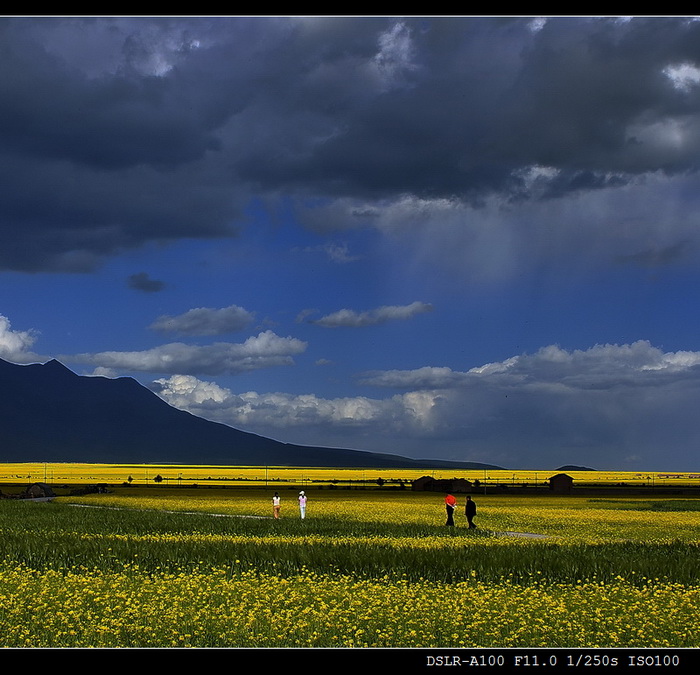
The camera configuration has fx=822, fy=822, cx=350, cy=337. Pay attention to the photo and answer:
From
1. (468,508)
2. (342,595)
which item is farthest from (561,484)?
(342,595)

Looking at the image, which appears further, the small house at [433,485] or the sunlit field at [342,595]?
the small house at [433,485]

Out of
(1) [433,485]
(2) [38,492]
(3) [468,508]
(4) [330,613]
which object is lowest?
(1) [433,485]

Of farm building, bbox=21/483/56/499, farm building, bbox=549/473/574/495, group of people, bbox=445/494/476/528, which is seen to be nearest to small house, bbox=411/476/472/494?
farm building, bbox=549/473/574/495

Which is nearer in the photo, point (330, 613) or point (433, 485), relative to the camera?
point (330, 613)

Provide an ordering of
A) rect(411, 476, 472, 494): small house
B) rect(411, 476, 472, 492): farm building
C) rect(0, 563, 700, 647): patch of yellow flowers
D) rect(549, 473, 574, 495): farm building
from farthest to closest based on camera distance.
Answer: rect(549, 473, 574, 495): farm building
rect(411, 476, 472, 492): farm building
rect(411, 476, 472, 494): small house
rect(0, 563, 700, 647): patch of yellow flowers

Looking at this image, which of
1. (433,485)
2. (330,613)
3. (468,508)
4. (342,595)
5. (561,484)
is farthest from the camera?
(561,484)

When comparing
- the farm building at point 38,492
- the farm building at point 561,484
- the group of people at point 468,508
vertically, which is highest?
the group of people at point 468,508

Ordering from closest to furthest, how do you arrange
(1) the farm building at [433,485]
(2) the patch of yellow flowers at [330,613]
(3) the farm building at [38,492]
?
(2) the patch of yellow flowers at [330,613] < (3) the farm building at [38,492] < (1) the farm building at [433,485]

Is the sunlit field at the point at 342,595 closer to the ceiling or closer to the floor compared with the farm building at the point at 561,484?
closer to the ceiling

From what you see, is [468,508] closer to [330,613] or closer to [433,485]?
[330,613]

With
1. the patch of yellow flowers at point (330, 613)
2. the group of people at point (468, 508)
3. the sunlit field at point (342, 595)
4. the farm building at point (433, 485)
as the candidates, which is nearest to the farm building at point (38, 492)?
the farm building at point (433, 485)

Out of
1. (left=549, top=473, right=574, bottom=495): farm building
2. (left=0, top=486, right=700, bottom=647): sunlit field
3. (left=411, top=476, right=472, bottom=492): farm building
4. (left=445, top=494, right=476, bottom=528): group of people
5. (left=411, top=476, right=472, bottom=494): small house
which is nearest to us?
(left=0, top=486, right=700, bottom=647): sunlit field

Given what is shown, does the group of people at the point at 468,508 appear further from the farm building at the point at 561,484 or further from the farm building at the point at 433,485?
the farm building at the point at 561,484

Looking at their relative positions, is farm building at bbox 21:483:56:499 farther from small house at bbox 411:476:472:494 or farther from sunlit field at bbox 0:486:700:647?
sunlit field at bbox 0:486:700:647
